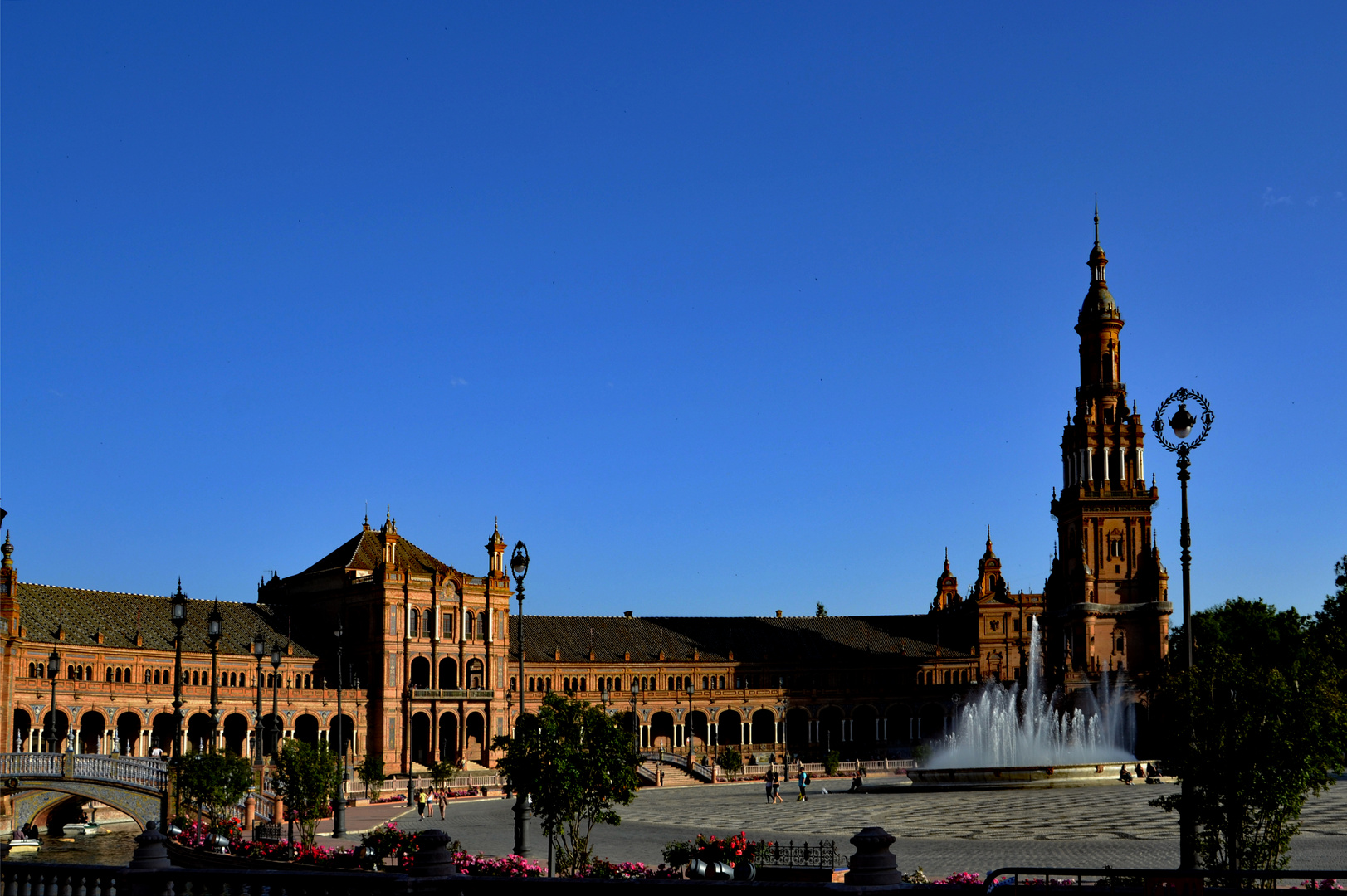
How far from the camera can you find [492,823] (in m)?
57.6

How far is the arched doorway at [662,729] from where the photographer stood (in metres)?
120

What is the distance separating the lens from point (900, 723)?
126375 mm

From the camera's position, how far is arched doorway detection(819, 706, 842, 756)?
12412 centimetres

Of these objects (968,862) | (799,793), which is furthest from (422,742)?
(968,862)

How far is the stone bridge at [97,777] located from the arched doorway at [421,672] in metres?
51.7

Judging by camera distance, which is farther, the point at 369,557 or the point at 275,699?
the point at 369,557

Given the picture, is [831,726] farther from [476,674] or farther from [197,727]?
[197,727]

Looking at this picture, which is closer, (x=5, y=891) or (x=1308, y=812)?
(x=5, y=891)

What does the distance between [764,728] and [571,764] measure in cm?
9638

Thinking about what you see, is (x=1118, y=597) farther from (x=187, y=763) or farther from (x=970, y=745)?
(x=187, y=763)

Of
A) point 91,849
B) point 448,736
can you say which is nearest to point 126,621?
point 448,736

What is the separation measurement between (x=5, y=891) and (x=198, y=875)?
4008 millimetres

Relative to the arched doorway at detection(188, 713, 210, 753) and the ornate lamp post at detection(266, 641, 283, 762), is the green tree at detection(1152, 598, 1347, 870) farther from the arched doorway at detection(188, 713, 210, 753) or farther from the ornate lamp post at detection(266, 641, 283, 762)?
the arched doorway at detection(188, 713, 210, 753)

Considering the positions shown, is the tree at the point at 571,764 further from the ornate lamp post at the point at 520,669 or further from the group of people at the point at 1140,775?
the group of people at the point at 1140,775
